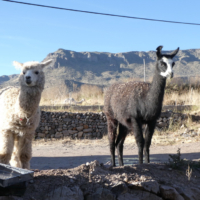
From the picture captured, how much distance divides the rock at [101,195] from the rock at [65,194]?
152 millimetres

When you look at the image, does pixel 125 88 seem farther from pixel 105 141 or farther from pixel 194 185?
pixel 105 141

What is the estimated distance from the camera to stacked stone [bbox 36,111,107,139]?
1453cm

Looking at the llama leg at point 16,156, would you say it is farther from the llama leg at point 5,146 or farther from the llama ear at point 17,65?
the llama ear at point 17,65

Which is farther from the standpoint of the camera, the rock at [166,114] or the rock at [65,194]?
the rock at [166,114]

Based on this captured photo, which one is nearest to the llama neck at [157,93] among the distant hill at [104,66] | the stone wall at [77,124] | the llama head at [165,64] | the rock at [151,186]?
the llama head at [165,64]

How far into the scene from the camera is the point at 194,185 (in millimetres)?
4914

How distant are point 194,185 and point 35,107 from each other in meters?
3.19

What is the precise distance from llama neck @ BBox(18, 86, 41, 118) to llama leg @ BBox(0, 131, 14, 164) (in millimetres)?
536

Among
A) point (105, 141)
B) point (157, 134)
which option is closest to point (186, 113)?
point (157, 134)

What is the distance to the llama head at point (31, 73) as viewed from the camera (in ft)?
16.0

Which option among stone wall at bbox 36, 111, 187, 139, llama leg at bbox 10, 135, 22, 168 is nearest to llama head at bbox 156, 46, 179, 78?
llama leg at bbox 10, 135, 22, 168

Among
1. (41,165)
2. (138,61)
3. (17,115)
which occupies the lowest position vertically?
(41,165)

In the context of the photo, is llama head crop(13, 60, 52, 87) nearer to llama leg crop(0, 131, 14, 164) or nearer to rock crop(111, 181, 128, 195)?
llama leg crop(0, 131, 14, 164)

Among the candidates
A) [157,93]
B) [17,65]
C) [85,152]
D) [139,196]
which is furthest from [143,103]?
[85,152]
